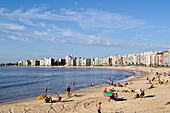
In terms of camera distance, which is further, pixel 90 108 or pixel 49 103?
pixel 49 103

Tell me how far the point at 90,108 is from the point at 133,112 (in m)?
3.94

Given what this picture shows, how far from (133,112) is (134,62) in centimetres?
17756

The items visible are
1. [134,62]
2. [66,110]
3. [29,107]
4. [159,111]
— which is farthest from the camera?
[134,62]

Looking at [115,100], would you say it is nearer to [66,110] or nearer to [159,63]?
[66,110]

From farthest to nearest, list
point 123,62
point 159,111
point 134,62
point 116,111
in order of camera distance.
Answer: point 123,62 → point 134,62 → point 116,111 → point 159,111

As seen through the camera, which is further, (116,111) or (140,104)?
(140,104)

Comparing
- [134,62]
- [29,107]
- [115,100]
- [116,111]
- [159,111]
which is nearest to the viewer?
[159,111]

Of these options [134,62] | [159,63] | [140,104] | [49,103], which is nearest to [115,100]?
[140,104]

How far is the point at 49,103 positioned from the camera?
58.5 ft

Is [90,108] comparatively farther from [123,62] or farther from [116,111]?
[123,62]

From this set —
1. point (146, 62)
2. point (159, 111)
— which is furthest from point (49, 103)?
point (146, 62)

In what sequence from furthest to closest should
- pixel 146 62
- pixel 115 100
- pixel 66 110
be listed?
1. pixel 146 62
2. pixel 115 100
3. pixel 66 110

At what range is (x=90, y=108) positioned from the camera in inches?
604

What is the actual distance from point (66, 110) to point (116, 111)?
14.1 feet
